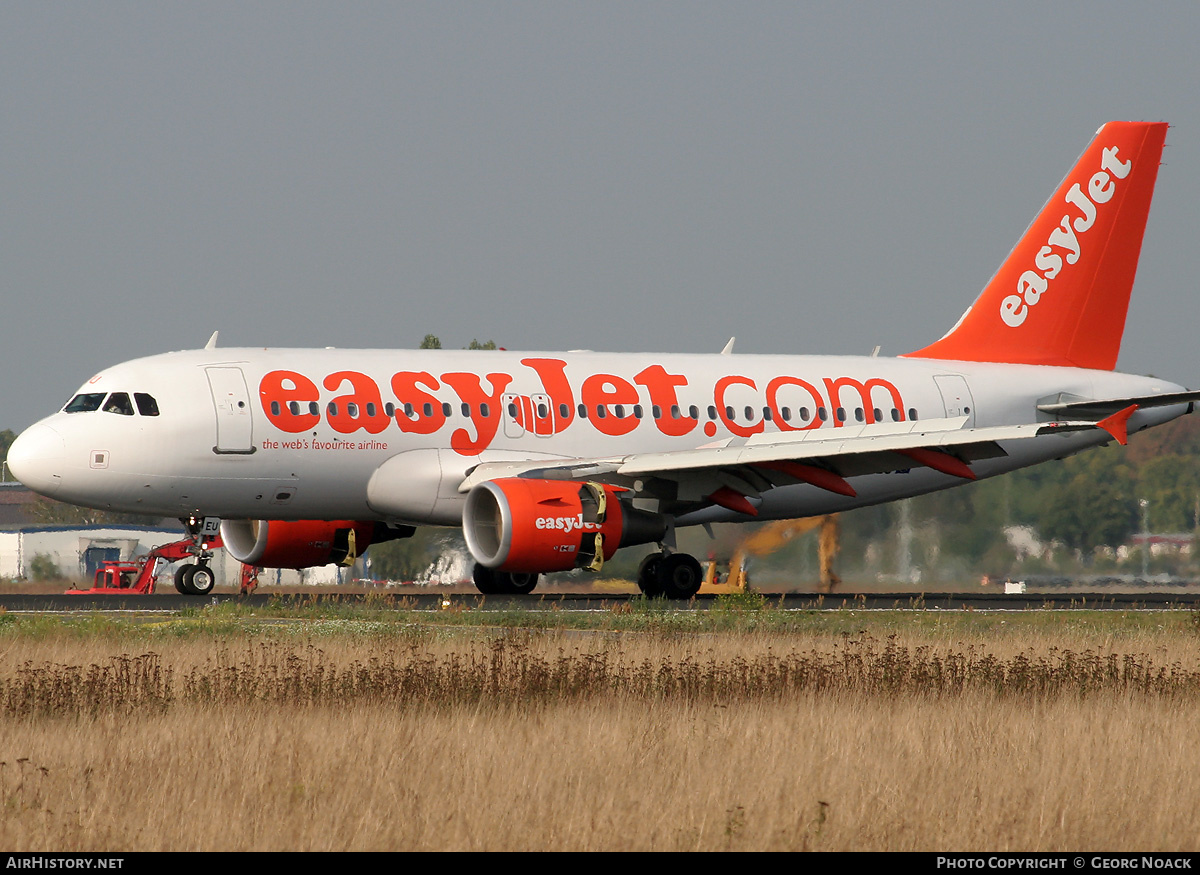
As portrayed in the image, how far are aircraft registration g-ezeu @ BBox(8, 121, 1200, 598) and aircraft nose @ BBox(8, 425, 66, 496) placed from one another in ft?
0.11

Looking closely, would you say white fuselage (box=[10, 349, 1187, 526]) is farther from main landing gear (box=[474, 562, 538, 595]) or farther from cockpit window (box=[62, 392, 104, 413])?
main landing gear (box=[474, 562, 538, 595])

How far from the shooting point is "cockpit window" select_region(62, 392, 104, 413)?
24.4 m

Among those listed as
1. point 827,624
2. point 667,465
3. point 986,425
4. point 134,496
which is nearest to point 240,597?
point 134,496

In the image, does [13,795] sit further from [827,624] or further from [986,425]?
[986,425]

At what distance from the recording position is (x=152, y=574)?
32938 mm

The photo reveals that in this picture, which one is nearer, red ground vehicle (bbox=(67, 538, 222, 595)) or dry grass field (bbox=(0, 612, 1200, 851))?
dry grass field (bbox=(0, 612, 1200, 851))

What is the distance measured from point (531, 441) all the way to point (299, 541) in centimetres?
468

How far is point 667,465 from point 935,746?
1387 centimetres

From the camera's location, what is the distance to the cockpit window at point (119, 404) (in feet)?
79.3

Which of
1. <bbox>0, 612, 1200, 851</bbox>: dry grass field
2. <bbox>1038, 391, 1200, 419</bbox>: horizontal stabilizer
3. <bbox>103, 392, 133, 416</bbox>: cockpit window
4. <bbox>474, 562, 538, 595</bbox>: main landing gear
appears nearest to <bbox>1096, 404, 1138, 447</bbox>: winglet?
<bbox>1038, 391, 1200, 419</bbox>: horizontal stabilizer

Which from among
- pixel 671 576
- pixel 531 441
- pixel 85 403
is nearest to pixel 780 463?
pixel 671 576

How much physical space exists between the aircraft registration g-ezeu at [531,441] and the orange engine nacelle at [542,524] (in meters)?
0.03

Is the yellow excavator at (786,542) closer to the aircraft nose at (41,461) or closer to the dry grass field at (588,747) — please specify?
the aircraft nose at (41,461)

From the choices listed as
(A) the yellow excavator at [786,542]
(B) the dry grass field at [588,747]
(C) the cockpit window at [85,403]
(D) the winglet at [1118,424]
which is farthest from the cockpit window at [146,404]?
(D) the winglet at [1118,424]
